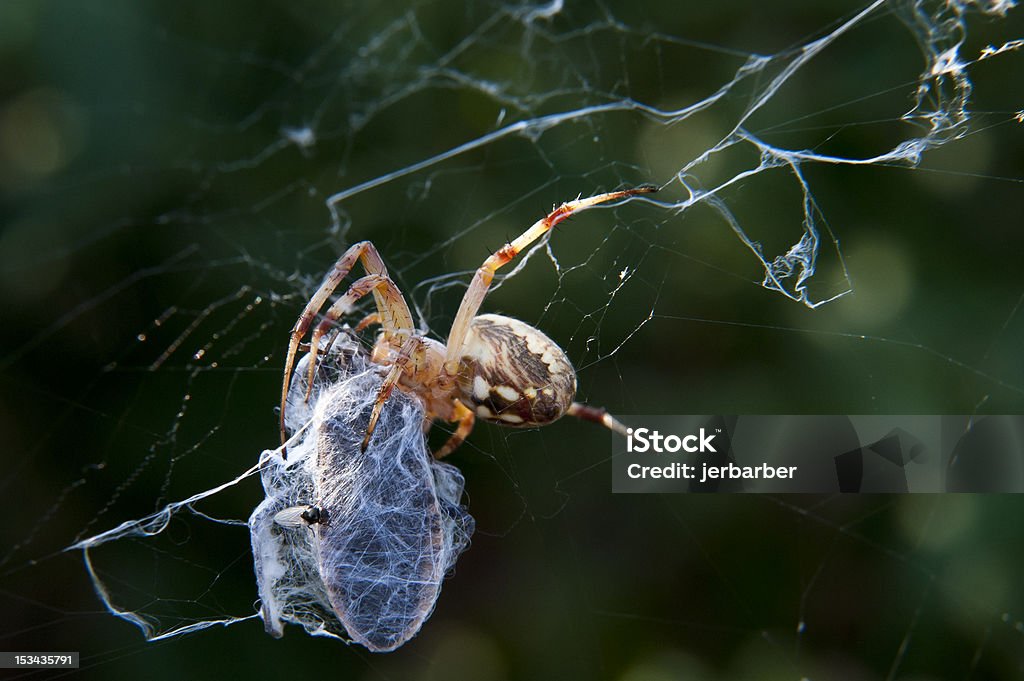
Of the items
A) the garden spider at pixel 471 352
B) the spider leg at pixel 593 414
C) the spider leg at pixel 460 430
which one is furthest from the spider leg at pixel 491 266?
the spider leg at pixel 593 414

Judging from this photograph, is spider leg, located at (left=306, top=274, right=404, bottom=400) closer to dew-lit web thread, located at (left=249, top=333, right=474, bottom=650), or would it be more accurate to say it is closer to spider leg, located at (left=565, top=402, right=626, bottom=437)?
dew-lit web thread, located at (left=249, top=333, right=474, bottom=650)

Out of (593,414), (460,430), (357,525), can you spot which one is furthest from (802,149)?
(357,525)

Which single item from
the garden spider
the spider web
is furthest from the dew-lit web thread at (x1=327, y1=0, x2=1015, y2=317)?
the garden spider

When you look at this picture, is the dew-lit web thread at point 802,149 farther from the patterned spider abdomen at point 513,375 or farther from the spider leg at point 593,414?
the spider leg at point 593,414

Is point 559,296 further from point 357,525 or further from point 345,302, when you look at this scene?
point 357,525

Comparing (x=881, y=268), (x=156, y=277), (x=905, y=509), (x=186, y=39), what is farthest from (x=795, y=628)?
(x=186, y=39)

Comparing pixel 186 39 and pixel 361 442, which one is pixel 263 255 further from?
pixel 361 442
